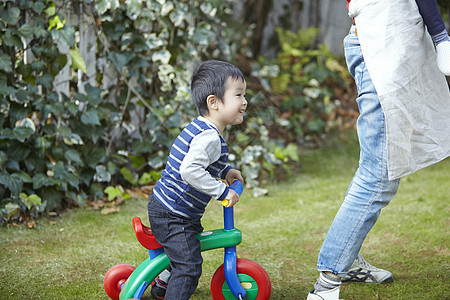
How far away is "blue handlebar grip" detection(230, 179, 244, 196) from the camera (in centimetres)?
191

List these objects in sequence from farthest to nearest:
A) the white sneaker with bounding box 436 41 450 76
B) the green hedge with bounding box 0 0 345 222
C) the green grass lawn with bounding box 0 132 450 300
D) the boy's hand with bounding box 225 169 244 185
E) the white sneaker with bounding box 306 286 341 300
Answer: the green hedge with bounding box 0 0 345 222
the green grass lawn with bounding box 0 132 450 300
the boy's hand with bounding box 225 169 244 185
the white sneaker with bounding box 306 286 341 300
the white sneaker with bounding box 436 41 450 76

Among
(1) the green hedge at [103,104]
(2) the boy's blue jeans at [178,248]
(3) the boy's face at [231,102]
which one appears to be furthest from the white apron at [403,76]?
(1) the green hedge at [103,104]

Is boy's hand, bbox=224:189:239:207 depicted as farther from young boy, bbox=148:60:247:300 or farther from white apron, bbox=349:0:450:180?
white apron, bbox=349:0:450:180

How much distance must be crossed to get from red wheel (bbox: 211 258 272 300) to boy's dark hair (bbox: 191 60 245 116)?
0.61 m

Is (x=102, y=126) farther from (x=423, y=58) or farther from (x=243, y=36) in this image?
(x=243, y=36)

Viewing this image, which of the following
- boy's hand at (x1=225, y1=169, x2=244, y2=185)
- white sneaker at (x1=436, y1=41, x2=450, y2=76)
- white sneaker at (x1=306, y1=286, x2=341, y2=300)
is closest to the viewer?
white sneaker at (x1=436, y1=41, x2=450, y2=76)

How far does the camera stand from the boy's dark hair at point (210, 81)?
6.19 feet


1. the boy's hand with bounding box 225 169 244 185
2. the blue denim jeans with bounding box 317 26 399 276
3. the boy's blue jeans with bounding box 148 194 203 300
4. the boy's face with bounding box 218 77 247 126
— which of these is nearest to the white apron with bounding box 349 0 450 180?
the blue denim jeans with bounding box 317 26 399 276

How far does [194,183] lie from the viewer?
178 cm

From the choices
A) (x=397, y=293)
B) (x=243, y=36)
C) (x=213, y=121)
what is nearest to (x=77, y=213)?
(x=213, y=121)

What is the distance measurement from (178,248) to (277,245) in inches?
39.3

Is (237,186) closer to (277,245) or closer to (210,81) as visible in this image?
(210,81)

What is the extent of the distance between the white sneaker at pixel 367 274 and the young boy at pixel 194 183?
2.44ft

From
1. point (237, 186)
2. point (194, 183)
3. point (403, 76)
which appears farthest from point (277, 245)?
point (403, 76)
